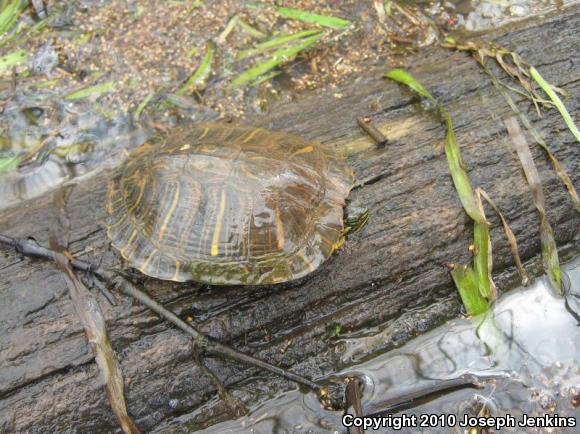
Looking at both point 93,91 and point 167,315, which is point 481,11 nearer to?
point 93,91

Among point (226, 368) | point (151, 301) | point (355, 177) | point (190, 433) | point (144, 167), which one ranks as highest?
point (144, 167)

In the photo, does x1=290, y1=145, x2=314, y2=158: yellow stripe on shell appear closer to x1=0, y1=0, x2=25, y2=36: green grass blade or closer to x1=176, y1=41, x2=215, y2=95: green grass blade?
x1=176, y1=41, x2=215, y2=95: green grass blade

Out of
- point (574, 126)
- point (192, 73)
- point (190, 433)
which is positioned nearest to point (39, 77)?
point (192, 73)

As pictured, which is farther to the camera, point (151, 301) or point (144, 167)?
point (144, 167)

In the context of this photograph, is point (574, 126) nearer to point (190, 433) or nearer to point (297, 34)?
point (297, 34)

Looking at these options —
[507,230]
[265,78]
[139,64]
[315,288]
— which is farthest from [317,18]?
[315,288]

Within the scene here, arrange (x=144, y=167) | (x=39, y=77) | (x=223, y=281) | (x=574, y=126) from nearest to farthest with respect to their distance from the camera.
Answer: (x=223, y=281) → (x=144, y=167) → (x=574, y=126) → (x=39, y=77)

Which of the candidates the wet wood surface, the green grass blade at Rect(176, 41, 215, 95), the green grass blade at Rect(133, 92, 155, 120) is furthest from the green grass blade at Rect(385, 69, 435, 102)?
the green grass blade at Rect(133, 92, 155, 120)
